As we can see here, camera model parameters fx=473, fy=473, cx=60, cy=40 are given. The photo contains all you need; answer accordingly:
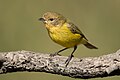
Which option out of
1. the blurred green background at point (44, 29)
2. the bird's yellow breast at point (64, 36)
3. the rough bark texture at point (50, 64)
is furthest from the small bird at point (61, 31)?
the blurred green background at point (44, 29)

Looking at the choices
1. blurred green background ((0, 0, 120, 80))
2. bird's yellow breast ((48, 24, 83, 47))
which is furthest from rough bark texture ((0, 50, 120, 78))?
blurred green background ((0, 0, 120, 80))

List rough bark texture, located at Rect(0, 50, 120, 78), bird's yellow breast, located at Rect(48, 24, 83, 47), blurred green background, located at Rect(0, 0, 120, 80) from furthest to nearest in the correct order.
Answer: blurred green background, located at Rect(0, 0, 120, 80) → bird's yellow breast, located at Rect(48, 24, 83, 47) → rough bark texture, located at Rect(0, 50, 120, 78)

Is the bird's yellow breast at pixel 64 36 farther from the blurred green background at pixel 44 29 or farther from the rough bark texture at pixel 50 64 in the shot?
the blurred green background at pixel 44 29

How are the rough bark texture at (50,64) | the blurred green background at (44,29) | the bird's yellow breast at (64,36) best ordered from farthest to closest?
the blurred green background at (44,29), the bird's yellow breast at (64,36), the rough bark texture at (50,64)

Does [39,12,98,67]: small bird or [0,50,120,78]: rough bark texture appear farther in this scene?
[39,12,98,67]: small bird

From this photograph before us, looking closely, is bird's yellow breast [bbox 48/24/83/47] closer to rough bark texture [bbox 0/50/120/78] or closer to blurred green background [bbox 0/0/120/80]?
rough bark texture [bbox 0/50/120/78]

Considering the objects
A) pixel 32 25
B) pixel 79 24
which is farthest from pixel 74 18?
pixel 32 25
